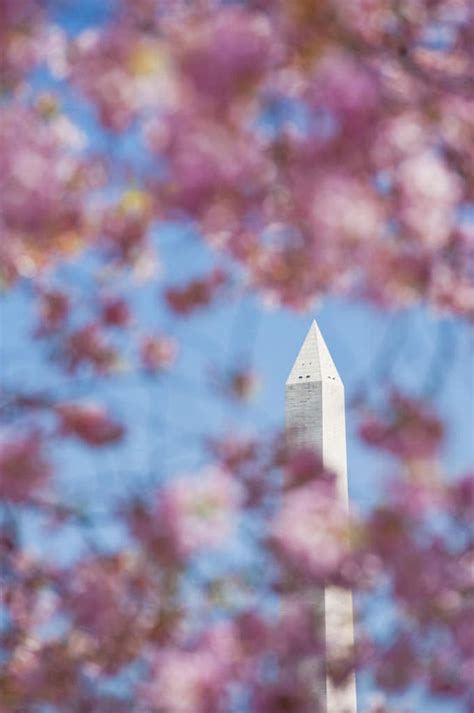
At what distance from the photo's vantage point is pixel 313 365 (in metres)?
15.7

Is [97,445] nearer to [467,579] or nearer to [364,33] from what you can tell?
[467,579]

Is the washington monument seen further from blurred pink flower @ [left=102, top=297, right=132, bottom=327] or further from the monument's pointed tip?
blurred pink flower @ [left=102, top=297, right=132, bottom=327]

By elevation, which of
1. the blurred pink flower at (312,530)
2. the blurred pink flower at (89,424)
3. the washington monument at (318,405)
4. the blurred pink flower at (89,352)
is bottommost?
the blurred pink flower at (312,530)

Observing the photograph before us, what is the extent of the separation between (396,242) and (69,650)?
190 centimetres

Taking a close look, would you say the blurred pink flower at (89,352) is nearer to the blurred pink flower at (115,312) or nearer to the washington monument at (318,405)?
the blurred pink flower at (115,312)

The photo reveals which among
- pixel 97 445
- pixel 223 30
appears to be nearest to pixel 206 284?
pixel 97 445

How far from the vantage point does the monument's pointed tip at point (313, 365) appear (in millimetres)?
15523

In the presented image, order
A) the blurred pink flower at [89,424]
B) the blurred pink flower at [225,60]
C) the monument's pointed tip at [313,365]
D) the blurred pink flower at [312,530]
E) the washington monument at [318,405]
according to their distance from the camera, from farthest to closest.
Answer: the monument's pointed tip at [313,365], the washington monument at [318,405], the blurred pink flower at [89,424], the blurred pink flower at [312,530], the blurred pink flower at [225,60]

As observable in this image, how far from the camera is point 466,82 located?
2.85 meters

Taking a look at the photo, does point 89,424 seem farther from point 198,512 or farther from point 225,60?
point 225,60

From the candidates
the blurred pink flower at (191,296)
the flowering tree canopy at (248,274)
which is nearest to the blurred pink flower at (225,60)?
the flowering tree canopy at (248,274)

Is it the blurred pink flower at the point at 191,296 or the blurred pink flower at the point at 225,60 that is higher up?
the blurred pink flower at the point at 191,296

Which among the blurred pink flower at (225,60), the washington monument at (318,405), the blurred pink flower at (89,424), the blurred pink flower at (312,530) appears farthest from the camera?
the washington monument at (318,405)

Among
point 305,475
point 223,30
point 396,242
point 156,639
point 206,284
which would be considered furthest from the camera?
point 206,284
